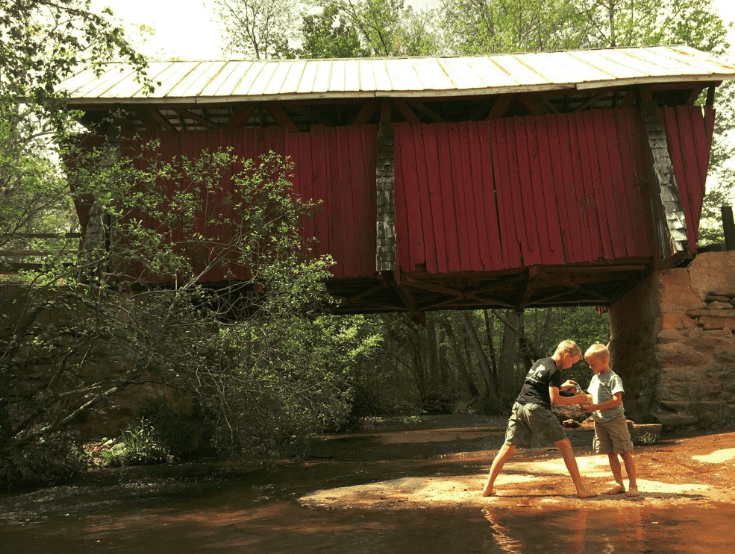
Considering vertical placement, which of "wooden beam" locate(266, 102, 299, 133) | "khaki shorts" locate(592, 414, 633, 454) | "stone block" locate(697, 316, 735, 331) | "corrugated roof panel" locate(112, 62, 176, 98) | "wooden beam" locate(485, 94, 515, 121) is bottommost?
"khaki shorts" locate(592, 414, 633, 454)

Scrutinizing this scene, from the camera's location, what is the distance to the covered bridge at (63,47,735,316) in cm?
1039

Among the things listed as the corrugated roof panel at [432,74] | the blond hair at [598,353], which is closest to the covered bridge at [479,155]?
the corrugated roof panel at [432,74]

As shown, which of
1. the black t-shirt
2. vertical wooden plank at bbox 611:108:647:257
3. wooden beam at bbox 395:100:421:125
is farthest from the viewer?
wooden beam at bbox 395:100:421:125

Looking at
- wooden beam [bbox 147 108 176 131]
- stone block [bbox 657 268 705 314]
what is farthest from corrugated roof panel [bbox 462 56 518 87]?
wooden beam [bbox 147 108 176 131]

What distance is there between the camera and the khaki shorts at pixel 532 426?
5.20m

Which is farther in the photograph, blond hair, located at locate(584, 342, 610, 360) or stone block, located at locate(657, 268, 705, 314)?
stone block, located at locate(657, 268, 705, 314)

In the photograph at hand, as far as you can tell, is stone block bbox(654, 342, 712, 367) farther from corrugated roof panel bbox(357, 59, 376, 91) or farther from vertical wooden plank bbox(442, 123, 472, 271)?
corrugated roof panel bbox(357, 59, 376, 91)

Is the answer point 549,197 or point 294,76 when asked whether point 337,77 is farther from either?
point 549,197

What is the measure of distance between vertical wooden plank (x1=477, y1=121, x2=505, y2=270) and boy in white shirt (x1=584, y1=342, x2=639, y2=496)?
5.40 m

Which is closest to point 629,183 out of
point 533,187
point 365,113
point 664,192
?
point 664,192

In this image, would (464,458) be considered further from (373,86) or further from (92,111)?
(92,111)

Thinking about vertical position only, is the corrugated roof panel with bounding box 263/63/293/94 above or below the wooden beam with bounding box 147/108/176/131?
above

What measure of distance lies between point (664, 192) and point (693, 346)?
262cm

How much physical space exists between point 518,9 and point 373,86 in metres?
15.8
